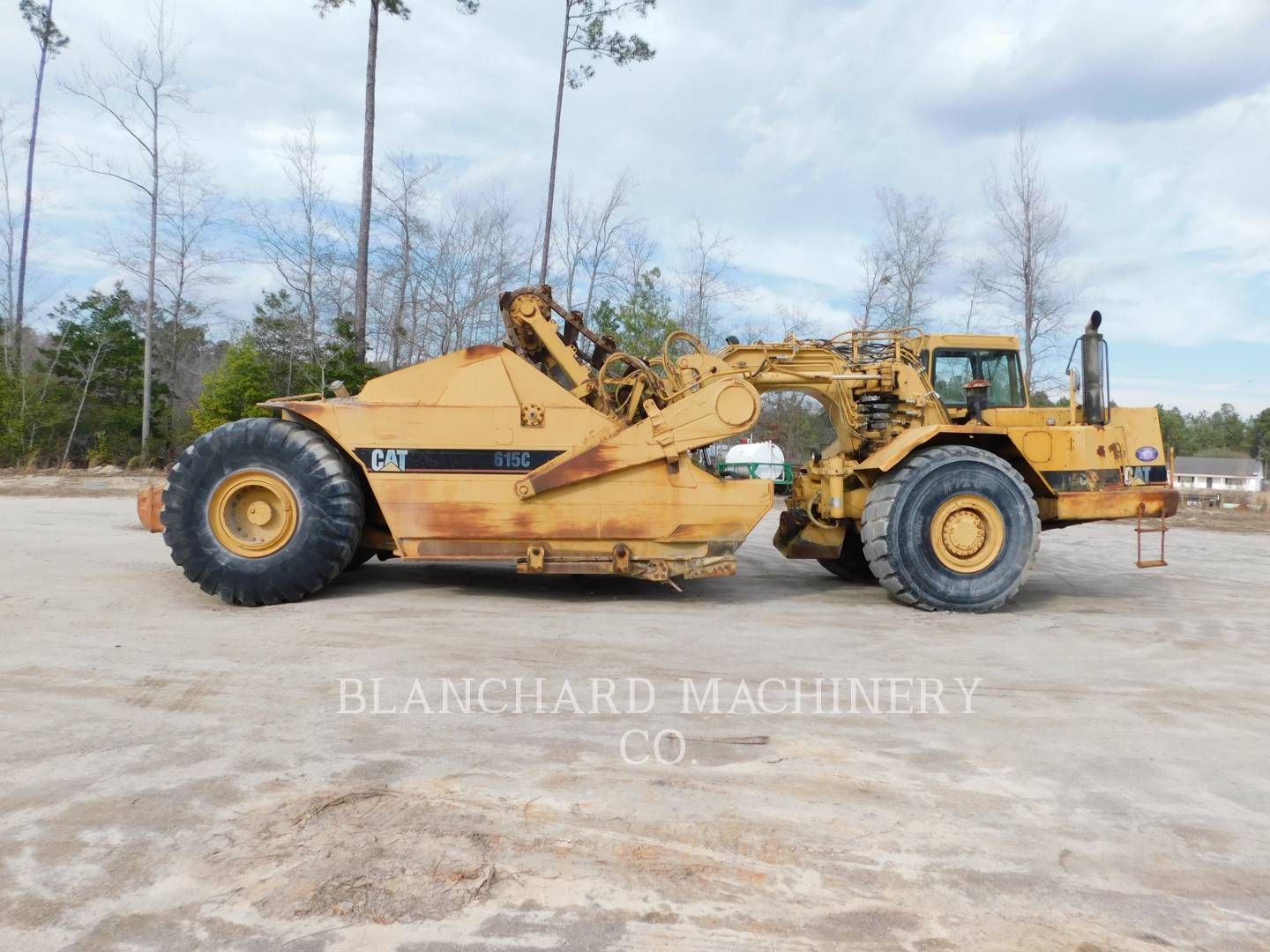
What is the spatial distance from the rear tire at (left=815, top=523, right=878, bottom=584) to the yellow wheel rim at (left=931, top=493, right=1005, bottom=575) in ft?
4.88

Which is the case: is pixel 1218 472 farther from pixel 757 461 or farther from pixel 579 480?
pixel 579 480

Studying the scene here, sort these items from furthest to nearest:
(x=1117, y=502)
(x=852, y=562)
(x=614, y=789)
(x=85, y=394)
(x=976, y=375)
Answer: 1. (x=85, y=394)
2. (x=852, y=562)
3. (x=976, y=375)
4. (x=1117, y=502)
5. (x=614, y=789)

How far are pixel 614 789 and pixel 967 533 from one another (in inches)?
191

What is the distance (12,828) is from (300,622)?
3.14m

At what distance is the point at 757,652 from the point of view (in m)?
5.27

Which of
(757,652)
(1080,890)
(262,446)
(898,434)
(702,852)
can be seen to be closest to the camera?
(1080,890)

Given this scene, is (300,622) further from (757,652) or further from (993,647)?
(993,647)

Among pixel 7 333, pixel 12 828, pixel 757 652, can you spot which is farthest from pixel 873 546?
pixel 7 333

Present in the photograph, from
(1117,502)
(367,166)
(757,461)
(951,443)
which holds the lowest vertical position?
(1117,502)

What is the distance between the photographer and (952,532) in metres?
6.87

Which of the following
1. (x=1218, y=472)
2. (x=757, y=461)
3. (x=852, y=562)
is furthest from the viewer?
(x=1218, y=472)

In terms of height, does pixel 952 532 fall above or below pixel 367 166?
below

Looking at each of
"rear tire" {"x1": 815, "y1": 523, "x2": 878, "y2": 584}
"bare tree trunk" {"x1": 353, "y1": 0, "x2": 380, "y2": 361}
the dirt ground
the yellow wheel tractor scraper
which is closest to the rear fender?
the yellow wheel tractor scraper

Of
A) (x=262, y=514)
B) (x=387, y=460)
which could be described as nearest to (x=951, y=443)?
(x=387, y=460)
